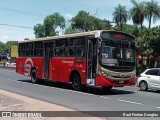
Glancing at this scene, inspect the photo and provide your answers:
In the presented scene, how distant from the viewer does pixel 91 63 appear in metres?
19.8

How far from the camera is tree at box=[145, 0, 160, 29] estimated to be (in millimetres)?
49500

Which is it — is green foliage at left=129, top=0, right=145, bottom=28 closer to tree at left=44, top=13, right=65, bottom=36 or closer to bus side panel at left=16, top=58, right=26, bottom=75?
bus side panel at left=16, top=58, right=26, bottom=75

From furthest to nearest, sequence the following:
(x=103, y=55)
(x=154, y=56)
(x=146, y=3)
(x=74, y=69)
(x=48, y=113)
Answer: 1. (x=146, y=3)
2. (x=154, y=56)
3. (x=74, y=69)
4. (x=103, y=55)
5. (x=48, y=113)

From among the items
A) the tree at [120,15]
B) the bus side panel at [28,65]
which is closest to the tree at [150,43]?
the tree at [120,15]

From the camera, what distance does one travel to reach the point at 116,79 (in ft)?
64.3

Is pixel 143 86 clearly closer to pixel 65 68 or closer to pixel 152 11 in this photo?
pixel 65 68

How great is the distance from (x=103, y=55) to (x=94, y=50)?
69cm

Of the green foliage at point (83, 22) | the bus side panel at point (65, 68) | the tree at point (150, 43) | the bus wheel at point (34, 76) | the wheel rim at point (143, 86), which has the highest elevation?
the green foliage at point (83, 22)

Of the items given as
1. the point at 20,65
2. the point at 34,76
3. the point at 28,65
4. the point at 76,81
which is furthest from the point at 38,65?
the point at 76,81

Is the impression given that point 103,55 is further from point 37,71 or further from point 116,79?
point 37,71

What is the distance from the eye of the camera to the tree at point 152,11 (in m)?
49.5

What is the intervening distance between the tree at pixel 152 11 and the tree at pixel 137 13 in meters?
0.71

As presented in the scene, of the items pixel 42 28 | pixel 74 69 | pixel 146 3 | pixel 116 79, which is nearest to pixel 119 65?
pixel 116 79

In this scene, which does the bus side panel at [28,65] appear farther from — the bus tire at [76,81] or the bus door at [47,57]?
the bus tire at [76,81]
